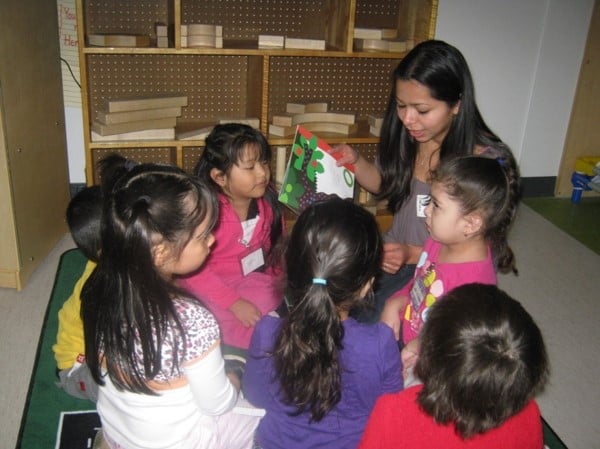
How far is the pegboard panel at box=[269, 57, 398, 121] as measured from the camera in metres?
3.06

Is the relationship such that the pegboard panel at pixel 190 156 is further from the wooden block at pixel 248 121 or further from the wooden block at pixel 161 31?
the wooden block at pixel 161 31

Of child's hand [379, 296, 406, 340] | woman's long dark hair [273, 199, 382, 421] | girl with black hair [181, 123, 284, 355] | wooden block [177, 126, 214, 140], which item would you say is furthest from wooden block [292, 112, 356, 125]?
woman's long dark hair [273, 199, 382, 421]

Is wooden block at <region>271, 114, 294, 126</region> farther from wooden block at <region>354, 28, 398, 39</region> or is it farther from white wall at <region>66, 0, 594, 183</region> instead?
white wall at <region>66, 0, 594, 183</region>

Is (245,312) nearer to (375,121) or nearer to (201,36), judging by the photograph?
(201,36)

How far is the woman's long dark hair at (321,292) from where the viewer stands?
1231 millimetres

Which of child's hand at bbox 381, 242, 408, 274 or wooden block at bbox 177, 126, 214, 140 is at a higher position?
wooden block at bbox 177, 126, 214, 140

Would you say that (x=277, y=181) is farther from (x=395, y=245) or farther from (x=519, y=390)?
(x=519, y=390)

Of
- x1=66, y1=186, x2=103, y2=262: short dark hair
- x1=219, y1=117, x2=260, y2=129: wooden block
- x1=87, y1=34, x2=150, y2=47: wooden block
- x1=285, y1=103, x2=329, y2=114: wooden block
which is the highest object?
x1=87, y1=34, x2=150, y2=47: wooden block

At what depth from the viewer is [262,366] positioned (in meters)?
1.35

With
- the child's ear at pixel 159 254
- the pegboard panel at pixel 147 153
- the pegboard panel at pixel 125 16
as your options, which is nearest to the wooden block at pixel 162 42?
the pegboard panel at pixel 125 16

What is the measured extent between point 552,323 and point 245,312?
1439 mm

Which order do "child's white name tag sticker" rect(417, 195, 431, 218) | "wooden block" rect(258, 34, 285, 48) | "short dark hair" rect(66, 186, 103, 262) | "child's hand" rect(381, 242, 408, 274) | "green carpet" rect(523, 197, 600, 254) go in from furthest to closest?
"green carpet" rect(523, 197, 600, 254)
"wooden block" rect(258, 34, 285, 48)
"child's white name tag sticker" rect(417, 195, 431, 218)
"child's hand" rect(381, 242, 408, 274)
"short dark hair" rect(66, 186, 103, 262)

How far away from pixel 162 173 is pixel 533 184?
3347mm

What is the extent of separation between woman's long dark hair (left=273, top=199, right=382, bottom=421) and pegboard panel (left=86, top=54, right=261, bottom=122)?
1.68m
